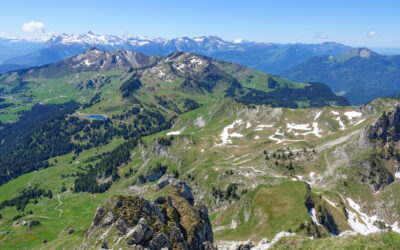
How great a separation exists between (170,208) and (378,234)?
4004 centimetres

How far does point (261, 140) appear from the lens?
18125 cm

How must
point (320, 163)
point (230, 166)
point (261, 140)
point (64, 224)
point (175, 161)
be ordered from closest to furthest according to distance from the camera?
point (320, 163) → point (230, 166) → point (64, 224) → point (261, 140) → point (175, 161)

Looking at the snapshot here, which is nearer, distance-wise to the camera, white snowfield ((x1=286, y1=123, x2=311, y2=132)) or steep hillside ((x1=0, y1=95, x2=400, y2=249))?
steep hillside ((x1=0, y1=95, x2=400, y2=249))

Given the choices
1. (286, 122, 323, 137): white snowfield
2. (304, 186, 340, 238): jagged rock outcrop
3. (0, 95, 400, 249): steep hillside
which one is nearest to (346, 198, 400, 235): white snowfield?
(0, 95, 400, 249): steep hillside

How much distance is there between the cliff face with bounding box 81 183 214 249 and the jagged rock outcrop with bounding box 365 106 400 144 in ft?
379

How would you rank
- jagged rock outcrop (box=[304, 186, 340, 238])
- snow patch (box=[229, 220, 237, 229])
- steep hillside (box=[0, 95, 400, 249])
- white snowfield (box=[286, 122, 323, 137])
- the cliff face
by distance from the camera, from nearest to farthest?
the cliff face → jagged rock outcrop (box=[304, 186, 340, 238]) → steep hillside (box=[0, 95, 400, 249]) → snow patch (box=[229, 220, 237, 229]) → white snowfield (box=[286, 122, 323, 137])

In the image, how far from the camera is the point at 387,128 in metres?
139

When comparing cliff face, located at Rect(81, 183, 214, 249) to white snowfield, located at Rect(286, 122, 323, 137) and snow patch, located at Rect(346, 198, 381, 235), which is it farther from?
white snowfield, located at Rect(286, 122, 323, 137)

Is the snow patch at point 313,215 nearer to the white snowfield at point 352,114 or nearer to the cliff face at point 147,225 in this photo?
the cliff face at point 147,225

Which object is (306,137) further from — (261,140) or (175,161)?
(175,161)

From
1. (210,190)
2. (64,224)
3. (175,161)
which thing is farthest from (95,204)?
(210,190)

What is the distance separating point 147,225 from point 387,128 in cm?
14445

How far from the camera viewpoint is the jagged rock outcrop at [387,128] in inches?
5379

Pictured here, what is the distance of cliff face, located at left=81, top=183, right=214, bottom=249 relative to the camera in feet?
144
